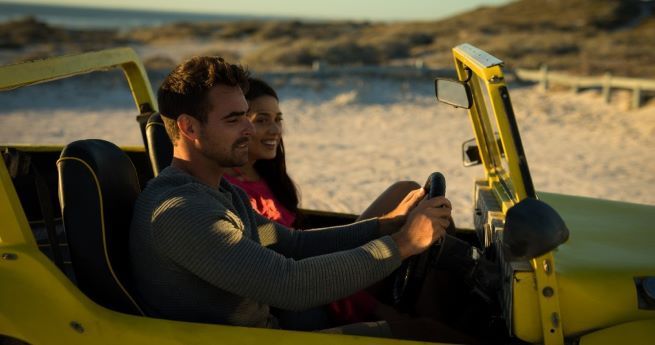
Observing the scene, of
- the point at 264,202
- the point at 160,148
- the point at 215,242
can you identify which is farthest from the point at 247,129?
the point at 264,202

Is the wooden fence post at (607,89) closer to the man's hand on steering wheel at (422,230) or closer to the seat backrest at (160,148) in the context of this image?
the seat backrest at (160,148)

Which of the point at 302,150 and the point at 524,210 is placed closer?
the point at 524,210

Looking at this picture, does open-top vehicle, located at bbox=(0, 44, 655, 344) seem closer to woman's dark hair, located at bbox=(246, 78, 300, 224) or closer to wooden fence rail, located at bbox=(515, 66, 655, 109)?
woman's dark hair, located at bbox=(246, 78, 300, 224)

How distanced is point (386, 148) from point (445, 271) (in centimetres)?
737

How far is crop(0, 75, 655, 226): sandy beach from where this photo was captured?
25.6ft

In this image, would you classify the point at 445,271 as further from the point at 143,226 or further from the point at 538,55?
the point at 538,55

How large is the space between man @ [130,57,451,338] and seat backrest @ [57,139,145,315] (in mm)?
76

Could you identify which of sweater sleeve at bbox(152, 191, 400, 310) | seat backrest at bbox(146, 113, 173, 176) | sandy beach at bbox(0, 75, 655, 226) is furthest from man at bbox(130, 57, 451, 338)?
sandy beach at bbox(0, 75, 655, 226)

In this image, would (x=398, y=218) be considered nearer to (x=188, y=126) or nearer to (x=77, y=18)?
(x=188, y=126)

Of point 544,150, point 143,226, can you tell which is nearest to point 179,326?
point 143,226

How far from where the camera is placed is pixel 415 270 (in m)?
2.40

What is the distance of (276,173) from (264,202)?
32 centimetres

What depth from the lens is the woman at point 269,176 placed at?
3242 millimetres

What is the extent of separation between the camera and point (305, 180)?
25.8 feet
